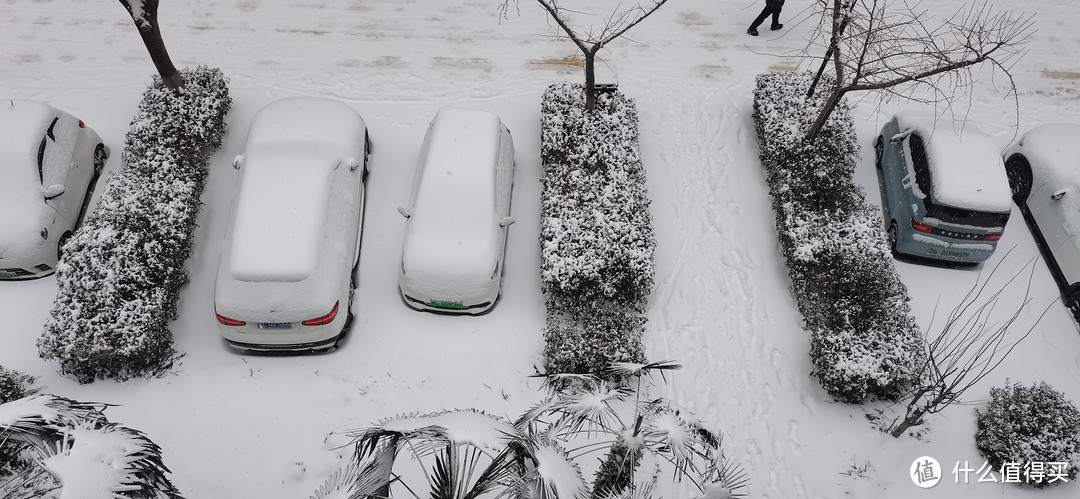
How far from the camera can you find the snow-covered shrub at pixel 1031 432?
840 cm

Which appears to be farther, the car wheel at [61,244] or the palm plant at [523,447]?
the car wheel at [61,244]

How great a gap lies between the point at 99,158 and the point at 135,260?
9.89 ft

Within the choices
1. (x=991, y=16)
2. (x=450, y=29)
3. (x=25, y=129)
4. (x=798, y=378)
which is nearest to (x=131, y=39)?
(x=25, y=129)

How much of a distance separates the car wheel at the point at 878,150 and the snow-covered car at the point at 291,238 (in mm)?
8442

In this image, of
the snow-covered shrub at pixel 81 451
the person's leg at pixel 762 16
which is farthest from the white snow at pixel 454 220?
the person's leg at pixel 762 16

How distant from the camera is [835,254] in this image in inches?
384

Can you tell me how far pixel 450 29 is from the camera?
44.5 ft

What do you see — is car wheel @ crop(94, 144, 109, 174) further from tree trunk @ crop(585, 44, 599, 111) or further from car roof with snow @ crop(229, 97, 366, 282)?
tree trunk @ crop(585, 44, 599, 111)

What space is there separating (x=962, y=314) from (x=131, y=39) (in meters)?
14.8

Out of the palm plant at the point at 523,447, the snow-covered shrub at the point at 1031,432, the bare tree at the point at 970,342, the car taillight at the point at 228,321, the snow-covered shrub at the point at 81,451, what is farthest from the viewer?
the bare tree at the point at 970,342

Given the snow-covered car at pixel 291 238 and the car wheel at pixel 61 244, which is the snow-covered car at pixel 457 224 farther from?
the car wheel at pixel 61 244

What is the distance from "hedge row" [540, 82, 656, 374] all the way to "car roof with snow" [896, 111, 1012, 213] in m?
4.24

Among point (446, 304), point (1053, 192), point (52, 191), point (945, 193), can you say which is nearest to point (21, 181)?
point (52, 191)

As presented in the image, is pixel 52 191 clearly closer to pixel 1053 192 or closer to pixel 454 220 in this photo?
pixel 454 220
